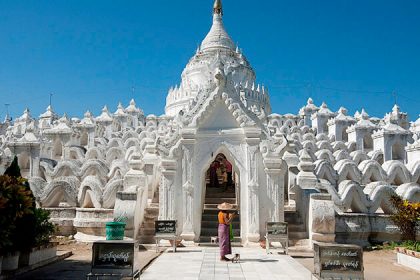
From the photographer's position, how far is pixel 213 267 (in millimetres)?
10109

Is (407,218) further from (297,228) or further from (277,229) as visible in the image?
(277,229)

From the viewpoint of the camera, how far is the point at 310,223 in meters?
13.8

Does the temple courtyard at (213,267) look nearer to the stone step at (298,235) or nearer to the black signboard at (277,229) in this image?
the black signboard at (277,229)

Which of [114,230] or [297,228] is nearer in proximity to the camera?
[114,230]

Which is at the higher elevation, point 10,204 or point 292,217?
point 10,204

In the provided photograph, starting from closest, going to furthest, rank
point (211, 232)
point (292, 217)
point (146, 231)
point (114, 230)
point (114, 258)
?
1. point (114, 258)
2. point (114, 230)
3. point (146, 231)
4. point (211, 232)
5. point (292, 217)

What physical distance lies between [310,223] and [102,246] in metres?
7.83

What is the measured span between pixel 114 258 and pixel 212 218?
845cm

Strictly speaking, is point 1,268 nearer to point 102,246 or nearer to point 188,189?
point 102,246

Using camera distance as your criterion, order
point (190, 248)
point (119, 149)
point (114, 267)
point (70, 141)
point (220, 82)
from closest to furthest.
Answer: point (114, 267) → point (190, 248) → point (220, 82) → point (119, 149) → point (70, 141)

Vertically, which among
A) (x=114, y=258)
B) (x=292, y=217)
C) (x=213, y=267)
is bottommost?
(x=213, y=267)

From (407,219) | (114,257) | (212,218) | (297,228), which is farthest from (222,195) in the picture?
(114,257)

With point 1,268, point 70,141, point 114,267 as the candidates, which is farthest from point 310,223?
point 70,141

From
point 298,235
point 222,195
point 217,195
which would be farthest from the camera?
point 222,195
